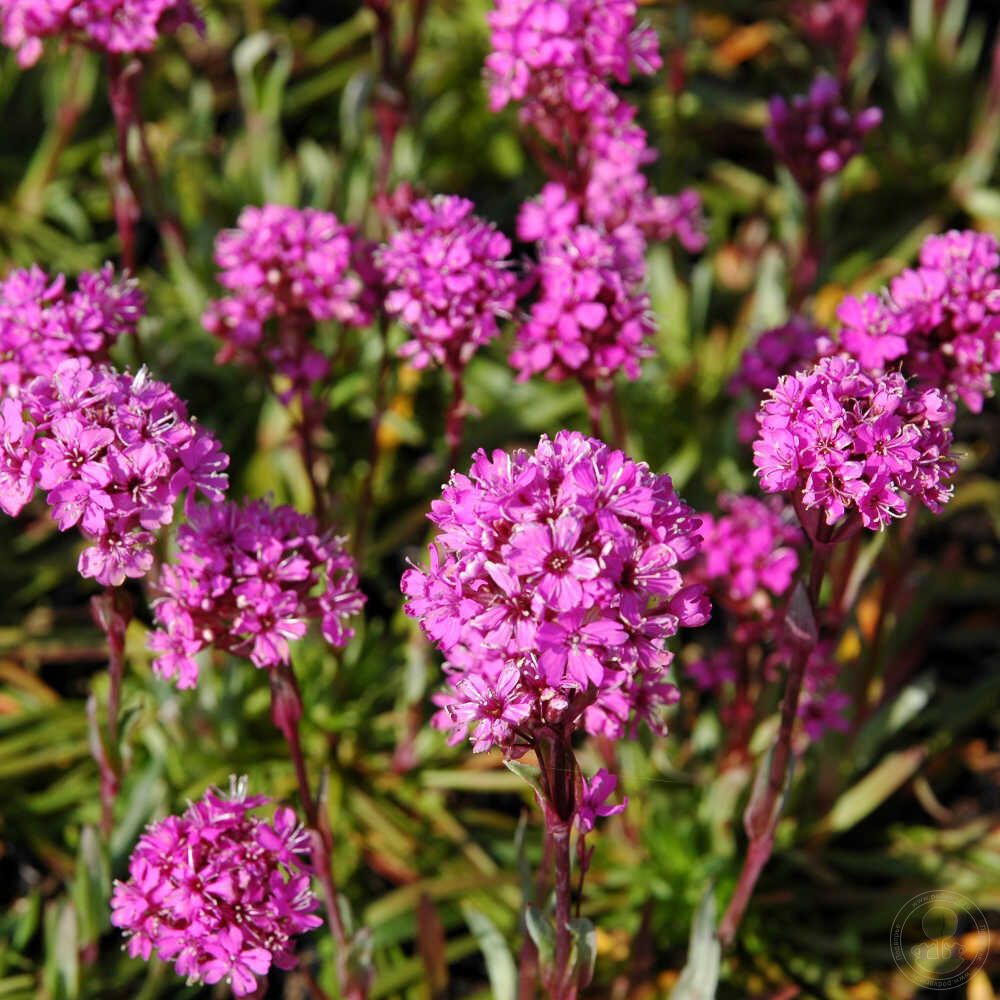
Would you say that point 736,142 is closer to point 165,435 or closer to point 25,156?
point 25,156

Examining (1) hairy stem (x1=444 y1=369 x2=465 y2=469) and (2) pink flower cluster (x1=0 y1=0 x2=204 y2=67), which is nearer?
(1) hairy stem (x1=444 y1=369 x2=465 y2=469)

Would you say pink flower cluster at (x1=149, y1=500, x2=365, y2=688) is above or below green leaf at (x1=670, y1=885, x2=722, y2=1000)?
above

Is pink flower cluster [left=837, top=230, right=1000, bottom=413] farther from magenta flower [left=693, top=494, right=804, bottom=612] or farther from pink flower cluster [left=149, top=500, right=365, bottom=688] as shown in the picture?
pink flower cluster [left=149, top=500, right=365, bottom=688]

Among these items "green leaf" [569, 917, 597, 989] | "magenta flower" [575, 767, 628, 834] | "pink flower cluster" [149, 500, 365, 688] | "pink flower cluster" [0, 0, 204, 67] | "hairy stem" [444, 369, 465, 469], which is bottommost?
"green leaf" [569, 917, 597, 989]

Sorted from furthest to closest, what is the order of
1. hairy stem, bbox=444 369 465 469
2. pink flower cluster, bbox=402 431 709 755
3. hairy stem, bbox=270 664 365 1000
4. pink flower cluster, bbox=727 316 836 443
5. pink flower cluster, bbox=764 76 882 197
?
1. pink flower cluster, bbox=764 76 882 197
2. pink flower cluster, bbox=727 316 836 443
3. hairy stem, bbox=444 369 465 469
4. hairy stem, bbox=270 664 365 1000
5. pink flower cluster, bbox=402 431 709 755

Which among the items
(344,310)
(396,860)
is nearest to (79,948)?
(396,860)

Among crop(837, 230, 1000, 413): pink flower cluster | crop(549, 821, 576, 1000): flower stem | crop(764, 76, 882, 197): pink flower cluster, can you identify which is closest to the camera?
crop(549, 821, 576, 1000): flower stem

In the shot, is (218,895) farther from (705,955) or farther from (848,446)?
(848,446)

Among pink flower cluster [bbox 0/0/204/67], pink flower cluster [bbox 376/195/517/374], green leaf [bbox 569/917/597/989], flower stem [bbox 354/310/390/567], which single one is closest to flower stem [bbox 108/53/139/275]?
pink flower cluster [bbox 0/0/204/67]
